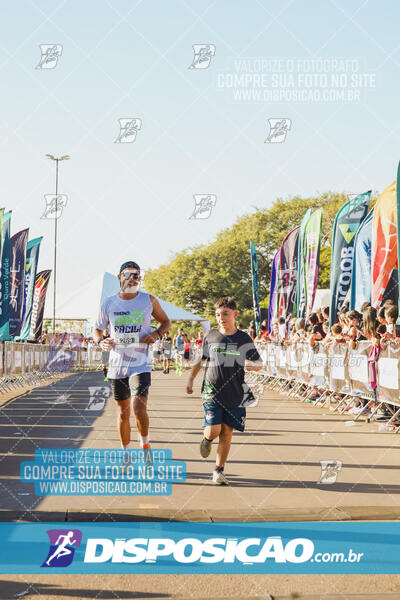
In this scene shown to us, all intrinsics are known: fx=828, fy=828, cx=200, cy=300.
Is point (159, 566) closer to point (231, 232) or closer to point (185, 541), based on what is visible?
point (185, 541)

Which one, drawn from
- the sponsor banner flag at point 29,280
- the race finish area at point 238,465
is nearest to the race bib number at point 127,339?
the race finish area at point 238,465

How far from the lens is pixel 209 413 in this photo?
25.1 ft

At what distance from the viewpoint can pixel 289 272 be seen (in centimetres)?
2569

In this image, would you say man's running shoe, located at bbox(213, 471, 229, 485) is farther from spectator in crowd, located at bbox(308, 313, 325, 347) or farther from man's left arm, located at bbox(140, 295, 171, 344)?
spectator in crowd, located at bbox(308, 313, 325, 347)

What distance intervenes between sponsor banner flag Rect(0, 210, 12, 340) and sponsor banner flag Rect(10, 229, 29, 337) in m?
2.63

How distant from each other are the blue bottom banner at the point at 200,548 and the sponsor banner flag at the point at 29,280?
22696 mm

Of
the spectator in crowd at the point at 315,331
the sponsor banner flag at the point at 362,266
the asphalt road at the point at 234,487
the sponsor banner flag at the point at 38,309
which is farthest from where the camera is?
the sponsor banner flag at the point at 38,309

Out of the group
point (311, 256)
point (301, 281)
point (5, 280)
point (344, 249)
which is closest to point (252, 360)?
point (344, 249)

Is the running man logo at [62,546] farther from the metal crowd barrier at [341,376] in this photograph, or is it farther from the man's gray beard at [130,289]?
the metal crowd barrier at [341,376]

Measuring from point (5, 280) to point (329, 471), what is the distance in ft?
47.1

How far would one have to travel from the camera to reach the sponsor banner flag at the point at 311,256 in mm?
21875

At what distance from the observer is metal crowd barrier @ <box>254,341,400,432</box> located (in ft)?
41.3

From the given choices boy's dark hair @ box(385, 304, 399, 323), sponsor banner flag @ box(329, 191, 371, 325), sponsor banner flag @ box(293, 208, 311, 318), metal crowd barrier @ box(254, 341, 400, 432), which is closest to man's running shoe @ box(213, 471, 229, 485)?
metal crowd barrier @ box(254, 341, 400, 432)

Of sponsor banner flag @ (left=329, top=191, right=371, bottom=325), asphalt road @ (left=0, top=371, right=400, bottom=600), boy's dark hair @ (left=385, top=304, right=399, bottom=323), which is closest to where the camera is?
asphalt road @ (left=0, top=371, right=400, bottom=600)
